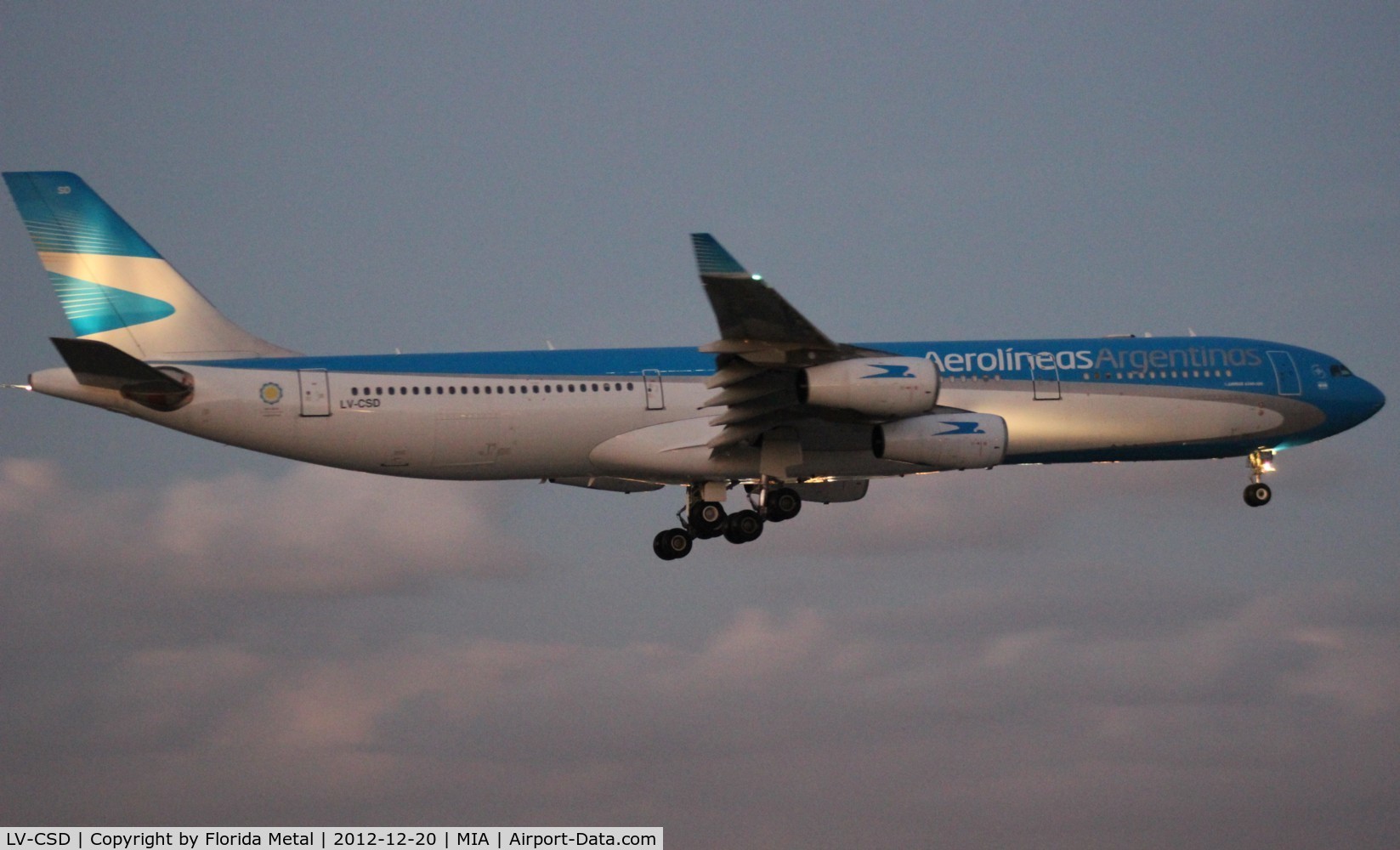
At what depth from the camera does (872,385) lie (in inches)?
1480

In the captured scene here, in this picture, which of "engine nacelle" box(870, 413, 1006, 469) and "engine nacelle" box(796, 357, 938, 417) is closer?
"engine nacelle" box(796, 357, 938, 417)

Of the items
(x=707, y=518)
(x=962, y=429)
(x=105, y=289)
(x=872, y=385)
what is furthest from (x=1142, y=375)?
(x=105, y=289)

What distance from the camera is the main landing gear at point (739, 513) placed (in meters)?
44.1

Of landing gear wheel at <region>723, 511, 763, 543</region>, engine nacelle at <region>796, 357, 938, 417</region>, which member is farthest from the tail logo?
engine nacelle at <region>796, 357, 938, 417</region>

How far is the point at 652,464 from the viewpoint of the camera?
4234 centimetres

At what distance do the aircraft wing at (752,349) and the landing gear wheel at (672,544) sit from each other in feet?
14.8

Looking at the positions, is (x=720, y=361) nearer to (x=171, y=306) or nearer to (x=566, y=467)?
(x=566, y=467)

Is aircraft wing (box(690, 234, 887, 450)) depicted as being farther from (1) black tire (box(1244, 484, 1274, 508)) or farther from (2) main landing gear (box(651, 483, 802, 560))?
(1) black tire (box(1244, 484, 1274, 508))

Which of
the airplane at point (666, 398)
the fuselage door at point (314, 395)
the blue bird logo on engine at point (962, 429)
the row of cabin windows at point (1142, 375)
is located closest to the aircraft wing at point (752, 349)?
the airplane at point (666, 398)

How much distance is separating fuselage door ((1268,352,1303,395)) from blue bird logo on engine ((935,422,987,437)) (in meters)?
10.5

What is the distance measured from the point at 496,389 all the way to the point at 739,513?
7518 millimetres

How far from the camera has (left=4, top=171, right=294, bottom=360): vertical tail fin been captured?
41719 mm

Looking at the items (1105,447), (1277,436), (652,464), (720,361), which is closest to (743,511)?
(652,464)

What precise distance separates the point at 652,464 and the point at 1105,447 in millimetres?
12239
